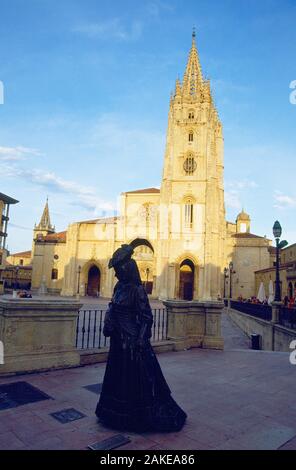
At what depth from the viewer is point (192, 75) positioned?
1929 inches

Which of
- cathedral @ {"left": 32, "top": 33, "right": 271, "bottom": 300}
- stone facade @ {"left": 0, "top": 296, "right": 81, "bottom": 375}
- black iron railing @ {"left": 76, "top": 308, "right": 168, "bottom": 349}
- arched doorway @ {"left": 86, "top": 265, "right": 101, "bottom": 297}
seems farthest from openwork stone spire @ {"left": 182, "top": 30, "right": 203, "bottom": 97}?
stone facade @ {"left": 0, "top": 296, "right": 81, "bottom": 375}

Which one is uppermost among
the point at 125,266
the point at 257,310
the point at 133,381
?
the point at 125,266

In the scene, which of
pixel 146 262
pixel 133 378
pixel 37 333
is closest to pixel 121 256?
pixel 133 378

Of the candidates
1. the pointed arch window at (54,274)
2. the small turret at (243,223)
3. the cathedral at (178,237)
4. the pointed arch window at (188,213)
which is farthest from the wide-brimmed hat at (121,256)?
the small turret at (243,223)

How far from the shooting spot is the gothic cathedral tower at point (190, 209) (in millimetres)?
39094

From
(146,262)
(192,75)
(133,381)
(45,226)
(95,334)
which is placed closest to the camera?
(133,381)

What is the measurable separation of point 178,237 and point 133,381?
36.4 metres

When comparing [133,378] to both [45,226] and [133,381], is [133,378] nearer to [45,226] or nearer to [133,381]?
[133,381]

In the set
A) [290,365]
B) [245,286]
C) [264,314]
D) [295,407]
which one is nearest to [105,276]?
[245,286]

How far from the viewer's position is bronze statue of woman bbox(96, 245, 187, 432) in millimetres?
3922

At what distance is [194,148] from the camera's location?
4241 cm

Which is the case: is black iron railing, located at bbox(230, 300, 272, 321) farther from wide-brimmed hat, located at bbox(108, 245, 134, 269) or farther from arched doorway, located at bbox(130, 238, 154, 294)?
arched doorway, located at bbox(130, 238, 154, 294)
